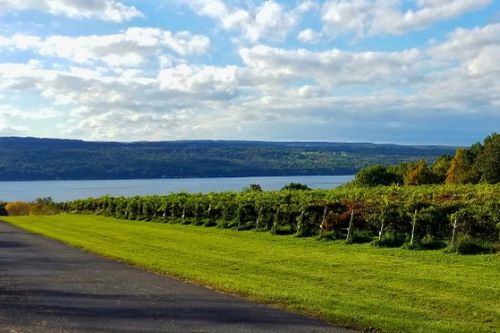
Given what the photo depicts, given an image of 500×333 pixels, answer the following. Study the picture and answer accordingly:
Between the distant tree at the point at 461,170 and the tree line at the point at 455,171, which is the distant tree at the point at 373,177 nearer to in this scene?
the tree line at the point at 455,171

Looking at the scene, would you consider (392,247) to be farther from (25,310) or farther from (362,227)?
(25,310)

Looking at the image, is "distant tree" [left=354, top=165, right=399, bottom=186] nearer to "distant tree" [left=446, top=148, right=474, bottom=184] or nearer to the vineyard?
"distant tree" [left=446, top=148, right=474, bottom=184]

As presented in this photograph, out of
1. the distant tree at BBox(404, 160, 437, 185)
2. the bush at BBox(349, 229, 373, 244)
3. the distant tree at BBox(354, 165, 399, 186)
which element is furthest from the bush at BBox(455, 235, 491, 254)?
the distant tree at BBox(404, 160, 437, 185)

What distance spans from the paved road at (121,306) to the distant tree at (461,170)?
242ft

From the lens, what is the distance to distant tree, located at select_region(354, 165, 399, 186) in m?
78.4

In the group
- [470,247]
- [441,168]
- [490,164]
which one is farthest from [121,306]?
[441,168]

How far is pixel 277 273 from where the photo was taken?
14867 mm

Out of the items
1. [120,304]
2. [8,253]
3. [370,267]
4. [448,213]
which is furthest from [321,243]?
[120,304]

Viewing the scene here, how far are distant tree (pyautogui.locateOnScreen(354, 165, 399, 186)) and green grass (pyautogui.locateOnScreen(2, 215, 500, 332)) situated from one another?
183ft

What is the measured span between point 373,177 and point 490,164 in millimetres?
14595

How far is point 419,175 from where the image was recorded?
87.8 meters

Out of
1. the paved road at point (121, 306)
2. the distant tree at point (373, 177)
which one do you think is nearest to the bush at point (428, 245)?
the paved road at point (121, 306)

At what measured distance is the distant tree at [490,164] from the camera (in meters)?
75.0

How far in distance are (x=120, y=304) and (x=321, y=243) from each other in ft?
43.1
